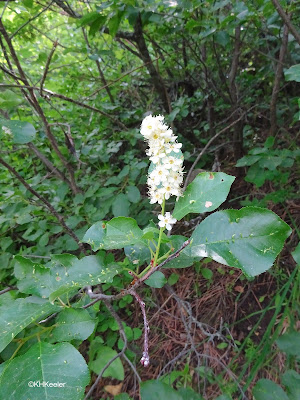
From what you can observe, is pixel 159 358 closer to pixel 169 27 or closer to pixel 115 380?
pixel 115 380

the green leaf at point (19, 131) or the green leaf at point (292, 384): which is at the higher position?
the green leaf at point (19, 131)

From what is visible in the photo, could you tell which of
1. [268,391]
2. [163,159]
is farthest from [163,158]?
[268,391]

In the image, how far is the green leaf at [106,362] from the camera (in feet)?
5.16

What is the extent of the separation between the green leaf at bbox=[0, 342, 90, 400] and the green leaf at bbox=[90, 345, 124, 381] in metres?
1.08

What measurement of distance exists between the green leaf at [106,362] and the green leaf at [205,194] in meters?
1.28

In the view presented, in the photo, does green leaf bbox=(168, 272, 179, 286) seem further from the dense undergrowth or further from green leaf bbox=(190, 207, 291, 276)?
green leaf bbox=(190, 207, 291, 276)

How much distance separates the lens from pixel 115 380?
1665mm

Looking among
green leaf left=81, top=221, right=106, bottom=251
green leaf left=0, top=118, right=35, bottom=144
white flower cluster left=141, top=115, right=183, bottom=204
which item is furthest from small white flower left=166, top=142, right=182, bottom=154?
green leaf left=0, top=118, right=35, bottom=144

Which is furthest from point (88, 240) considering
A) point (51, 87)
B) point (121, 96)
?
point (51, 87)

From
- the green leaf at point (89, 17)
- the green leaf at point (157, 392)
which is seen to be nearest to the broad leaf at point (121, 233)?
the green leaf at point (157, 392)

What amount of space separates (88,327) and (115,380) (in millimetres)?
1184

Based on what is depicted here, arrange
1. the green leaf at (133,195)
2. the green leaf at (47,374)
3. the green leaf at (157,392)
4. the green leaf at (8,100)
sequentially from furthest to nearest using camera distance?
the green leaf at (133,195)
the green leaf at (8,100)
the green leaf at (157,392)
the green leaf at (47,374)

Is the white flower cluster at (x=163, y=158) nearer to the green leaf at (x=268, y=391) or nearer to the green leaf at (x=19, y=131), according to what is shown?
the green leaf at (x=19, y=131)

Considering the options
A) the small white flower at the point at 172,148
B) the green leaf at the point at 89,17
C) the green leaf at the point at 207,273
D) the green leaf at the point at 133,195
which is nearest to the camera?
the small white flower at the point at 172,148
